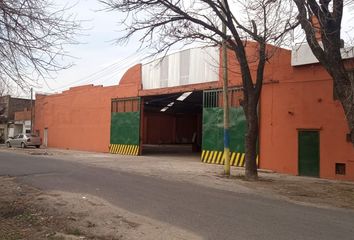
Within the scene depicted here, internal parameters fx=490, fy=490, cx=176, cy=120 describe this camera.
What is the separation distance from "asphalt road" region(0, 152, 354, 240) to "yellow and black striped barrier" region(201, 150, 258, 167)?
30.5ft

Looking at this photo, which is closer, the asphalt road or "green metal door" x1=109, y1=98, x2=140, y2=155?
the asphalt road

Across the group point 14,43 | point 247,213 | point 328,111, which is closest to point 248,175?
point 328,111

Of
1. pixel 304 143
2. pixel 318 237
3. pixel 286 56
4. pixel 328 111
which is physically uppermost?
pixel 286 56

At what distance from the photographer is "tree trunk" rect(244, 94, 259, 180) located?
65.8 ft

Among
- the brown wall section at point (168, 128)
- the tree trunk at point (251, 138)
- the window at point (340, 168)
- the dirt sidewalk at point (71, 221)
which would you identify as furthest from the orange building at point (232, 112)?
the brown wall section at point (168, 128)

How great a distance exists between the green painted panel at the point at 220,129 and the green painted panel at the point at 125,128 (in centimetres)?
822

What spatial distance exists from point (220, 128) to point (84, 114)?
18.9 metres

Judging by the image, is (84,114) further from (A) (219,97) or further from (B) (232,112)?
(B) (232,112)

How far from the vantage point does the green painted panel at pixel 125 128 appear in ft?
121

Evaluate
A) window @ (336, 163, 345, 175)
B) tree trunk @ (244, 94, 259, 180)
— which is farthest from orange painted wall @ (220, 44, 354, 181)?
tree trunk @ (244, 94, 259, 180)

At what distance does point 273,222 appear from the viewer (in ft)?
33.2

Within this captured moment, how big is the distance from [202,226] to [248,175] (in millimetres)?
10772

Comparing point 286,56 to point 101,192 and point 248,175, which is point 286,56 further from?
point 101,192

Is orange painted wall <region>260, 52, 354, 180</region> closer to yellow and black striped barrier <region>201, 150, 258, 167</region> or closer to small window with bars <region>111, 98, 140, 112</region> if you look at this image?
yellow and black striped barrier <region>201, 150, 258, 167</region>
